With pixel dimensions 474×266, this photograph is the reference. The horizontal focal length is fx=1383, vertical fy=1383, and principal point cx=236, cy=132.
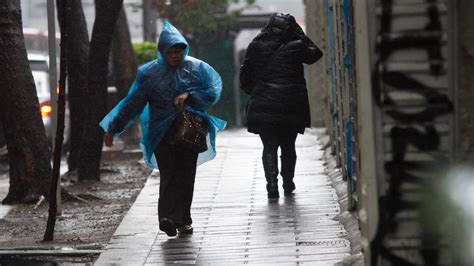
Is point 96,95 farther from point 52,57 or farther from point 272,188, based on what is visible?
point 272,188

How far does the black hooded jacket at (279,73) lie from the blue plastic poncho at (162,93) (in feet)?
5.91

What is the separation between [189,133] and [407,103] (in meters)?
4.01

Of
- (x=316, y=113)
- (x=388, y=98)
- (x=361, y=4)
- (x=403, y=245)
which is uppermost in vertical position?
(x=361, y=4)

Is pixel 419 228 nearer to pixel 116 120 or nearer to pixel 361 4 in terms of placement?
pixel 361 4

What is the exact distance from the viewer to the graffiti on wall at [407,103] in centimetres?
714

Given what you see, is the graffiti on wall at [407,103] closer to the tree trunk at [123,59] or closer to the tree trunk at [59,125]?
the tree trunk at [59,125]

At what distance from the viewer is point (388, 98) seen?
7.21 meters

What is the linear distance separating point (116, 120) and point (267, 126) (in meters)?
2.23

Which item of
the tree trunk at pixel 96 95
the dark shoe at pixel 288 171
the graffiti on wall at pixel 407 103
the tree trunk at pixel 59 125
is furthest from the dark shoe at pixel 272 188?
the graffiti on wall at pixel 407 103

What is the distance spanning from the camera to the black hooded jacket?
510 inches

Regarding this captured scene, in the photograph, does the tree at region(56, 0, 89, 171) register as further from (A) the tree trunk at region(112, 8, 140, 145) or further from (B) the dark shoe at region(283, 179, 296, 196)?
(A) the tree trunk at region(112, 8, 140, 145)

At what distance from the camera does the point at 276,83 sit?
42.6ft

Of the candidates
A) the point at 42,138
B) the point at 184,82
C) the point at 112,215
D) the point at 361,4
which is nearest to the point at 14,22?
the point at 42,138

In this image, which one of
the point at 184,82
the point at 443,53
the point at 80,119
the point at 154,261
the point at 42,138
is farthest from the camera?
the point at 80,119
